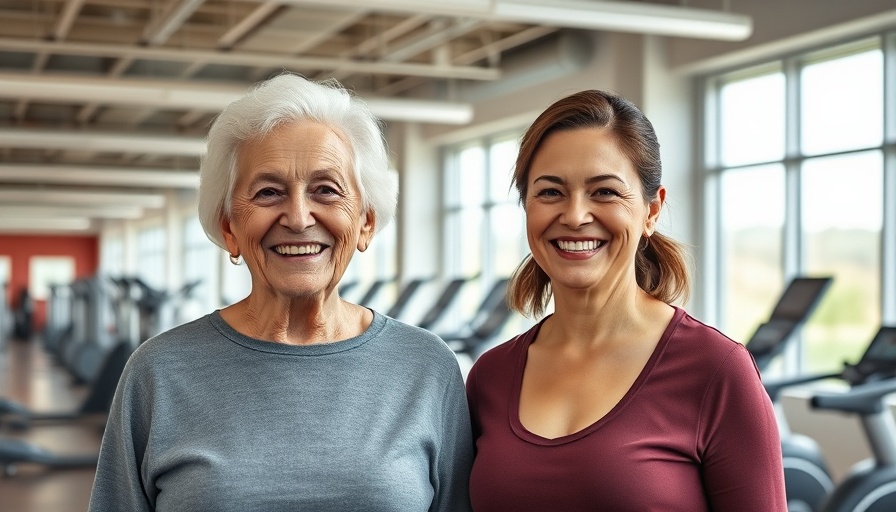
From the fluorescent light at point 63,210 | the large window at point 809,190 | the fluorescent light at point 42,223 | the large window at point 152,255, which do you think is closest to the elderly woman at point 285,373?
the large window at point 809,190

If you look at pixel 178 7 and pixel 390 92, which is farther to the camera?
pixel 390 92

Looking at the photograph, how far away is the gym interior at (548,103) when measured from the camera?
5879mm

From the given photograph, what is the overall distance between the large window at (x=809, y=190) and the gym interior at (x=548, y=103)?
0.01 m

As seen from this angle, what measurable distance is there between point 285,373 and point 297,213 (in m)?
0.25

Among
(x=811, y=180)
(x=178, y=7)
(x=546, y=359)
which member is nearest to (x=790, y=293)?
(x=811, y=180)

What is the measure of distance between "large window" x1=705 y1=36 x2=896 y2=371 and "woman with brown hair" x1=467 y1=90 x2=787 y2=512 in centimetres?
488

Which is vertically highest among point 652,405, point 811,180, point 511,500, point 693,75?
point 693,75

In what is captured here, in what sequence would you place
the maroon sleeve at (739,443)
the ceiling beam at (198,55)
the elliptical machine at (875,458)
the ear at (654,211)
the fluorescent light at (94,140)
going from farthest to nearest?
the fluorescent light at (94,140)
the ceiling beam at (198,55)
the elliptical machine at (875,458)
the ear at (654,211)
the maroon sleeve at (739,443)

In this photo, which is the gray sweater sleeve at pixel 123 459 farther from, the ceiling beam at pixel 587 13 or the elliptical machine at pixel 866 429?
the ceiling beam at pixel 587 13

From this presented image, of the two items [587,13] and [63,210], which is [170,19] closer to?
[587,13]

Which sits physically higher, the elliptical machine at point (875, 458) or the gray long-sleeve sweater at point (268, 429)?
the gray long-sleeve sweater at point (268, 429)

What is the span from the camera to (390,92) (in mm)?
11594

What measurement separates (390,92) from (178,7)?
17.1ft

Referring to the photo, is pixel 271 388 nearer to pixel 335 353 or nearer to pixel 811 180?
pixel 335 353
